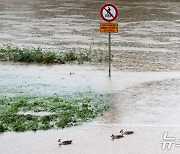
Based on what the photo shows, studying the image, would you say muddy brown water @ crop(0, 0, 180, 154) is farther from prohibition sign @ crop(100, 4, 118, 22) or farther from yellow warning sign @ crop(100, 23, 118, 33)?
prohibition sign @ crop(100, 4, 118, 22)

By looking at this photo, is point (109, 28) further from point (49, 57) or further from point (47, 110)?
point (47, 110)

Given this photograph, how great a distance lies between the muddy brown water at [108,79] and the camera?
1070 cm

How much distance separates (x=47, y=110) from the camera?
1292cm

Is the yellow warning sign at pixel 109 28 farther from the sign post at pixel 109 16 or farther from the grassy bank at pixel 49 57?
the grassy bank at pixel 49 57

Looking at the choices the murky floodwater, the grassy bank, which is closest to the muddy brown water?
the murky floodwater

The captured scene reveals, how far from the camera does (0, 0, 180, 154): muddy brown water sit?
10695 millimetres

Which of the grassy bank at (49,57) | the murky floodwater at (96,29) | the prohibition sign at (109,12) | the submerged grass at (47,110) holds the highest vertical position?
the prohibition sign at (109,12)

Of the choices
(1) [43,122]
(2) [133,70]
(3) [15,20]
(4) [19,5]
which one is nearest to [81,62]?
(2) [133,70]

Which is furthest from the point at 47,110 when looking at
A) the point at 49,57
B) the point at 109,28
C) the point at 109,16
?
the point at 49,57

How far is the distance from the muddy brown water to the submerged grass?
0.29 m

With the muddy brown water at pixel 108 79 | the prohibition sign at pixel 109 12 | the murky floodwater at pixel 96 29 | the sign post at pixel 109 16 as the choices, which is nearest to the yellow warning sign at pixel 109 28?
the sign post at pixel 109 16

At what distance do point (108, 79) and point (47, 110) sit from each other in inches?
162

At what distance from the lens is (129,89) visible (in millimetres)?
15344

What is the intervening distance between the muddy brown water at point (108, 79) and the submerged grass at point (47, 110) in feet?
0.96
